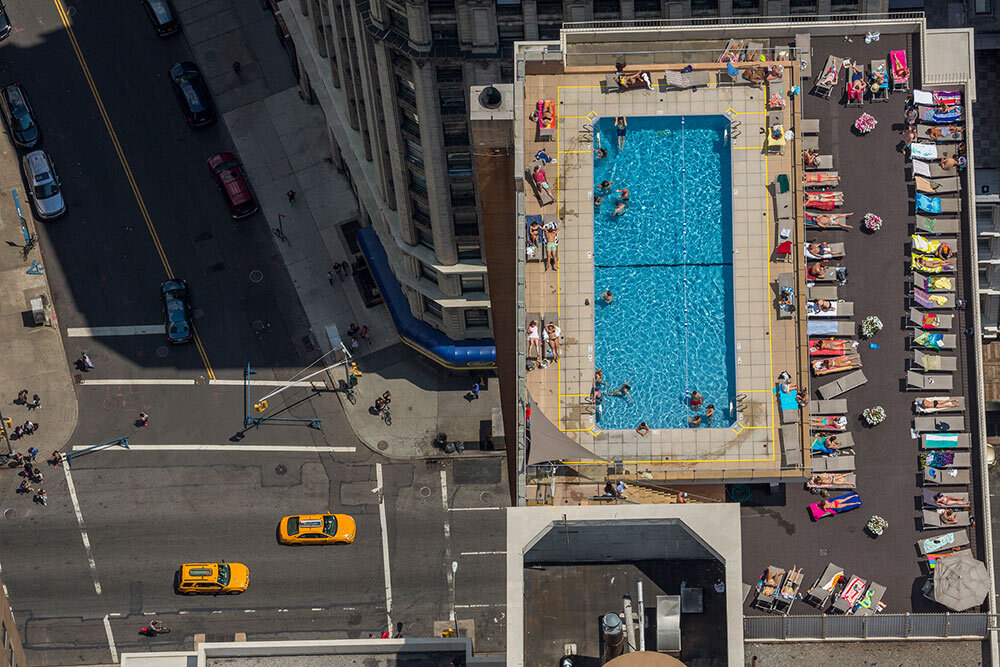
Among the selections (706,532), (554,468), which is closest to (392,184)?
(554,468)

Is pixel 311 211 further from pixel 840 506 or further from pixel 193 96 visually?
pixel 840 506

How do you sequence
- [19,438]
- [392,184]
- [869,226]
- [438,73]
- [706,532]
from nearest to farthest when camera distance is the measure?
1. [706,532]
2. [869,226]
3. [438,73]
4. [392,184]
5. [19,438]

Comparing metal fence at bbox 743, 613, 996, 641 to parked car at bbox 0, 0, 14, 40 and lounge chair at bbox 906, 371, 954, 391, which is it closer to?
lounge chair at bbox 906, 371, 954, 391

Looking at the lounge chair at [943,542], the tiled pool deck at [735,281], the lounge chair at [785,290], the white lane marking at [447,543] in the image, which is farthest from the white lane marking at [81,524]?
the lounge chair at [943,542]

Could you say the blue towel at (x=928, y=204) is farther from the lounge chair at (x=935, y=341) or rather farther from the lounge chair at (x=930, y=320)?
the lounge chair at (x=935, y=341)

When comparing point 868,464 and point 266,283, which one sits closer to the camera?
point 868,464

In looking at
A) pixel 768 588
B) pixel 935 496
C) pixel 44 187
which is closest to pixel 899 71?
pixel 935 496

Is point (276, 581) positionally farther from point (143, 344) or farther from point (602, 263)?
point (602, 263)
